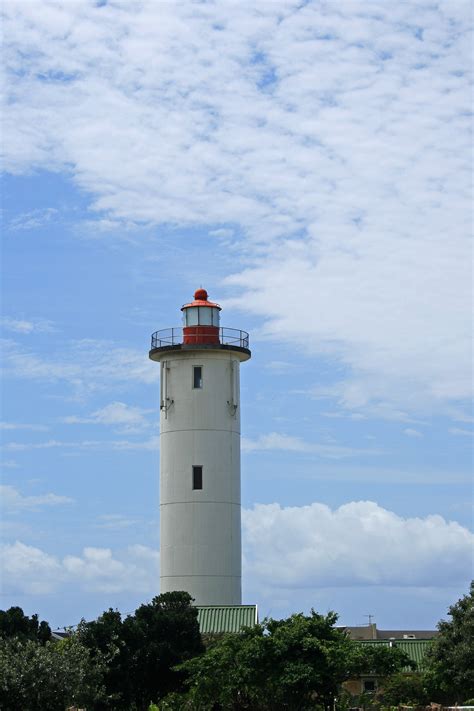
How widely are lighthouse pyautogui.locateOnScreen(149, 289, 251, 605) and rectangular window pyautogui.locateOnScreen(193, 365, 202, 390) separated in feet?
0.13

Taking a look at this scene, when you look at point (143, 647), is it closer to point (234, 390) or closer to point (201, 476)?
point (201, 476)

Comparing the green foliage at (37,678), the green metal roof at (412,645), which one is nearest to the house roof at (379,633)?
the green metal roof at (412,645)

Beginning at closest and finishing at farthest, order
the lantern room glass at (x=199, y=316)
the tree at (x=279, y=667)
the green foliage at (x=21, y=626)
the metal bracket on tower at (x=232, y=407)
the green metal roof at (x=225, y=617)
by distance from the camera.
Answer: the tree at (x=279, y=667), the green foliage at (x=21, y=626), the green metal roof at (x=225, y=617), the metal bracket on tower at (x=232, y=407), the lantern room glass at (x=199, y=316)

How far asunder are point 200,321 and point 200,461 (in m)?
5.77

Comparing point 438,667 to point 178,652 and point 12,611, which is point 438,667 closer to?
point 178,652

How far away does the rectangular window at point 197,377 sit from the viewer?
49719mm

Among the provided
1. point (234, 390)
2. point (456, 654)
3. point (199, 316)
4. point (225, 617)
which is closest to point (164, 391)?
point (234, 390)

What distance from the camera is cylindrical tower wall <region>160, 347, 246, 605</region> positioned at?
48.6 metres

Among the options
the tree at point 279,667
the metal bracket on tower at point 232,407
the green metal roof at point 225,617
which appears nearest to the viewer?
the tree at point 279,667

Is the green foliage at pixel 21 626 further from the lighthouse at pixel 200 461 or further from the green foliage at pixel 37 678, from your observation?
the lighthouse at pixel 200 461

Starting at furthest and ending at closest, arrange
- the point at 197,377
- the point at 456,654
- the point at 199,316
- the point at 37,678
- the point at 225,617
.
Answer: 1. the point at 199,316
2. the point at 197,377
3. the point at 225,617
4. the point at 456,654
5. the point at 37,678

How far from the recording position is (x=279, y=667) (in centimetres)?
3397

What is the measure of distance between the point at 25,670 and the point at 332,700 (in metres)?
9.86

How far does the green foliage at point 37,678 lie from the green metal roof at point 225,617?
44.9 feet
